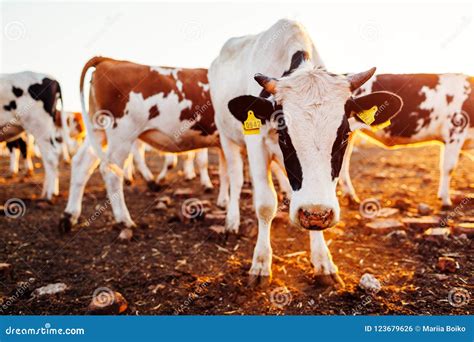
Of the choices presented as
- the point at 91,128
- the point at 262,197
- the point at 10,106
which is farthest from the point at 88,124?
the point at 262,197

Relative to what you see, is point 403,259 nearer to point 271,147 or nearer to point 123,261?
point 271,147

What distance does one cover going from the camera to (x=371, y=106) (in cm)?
327

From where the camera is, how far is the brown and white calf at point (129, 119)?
5.80 m

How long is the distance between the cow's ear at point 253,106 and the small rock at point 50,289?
7.59 feet

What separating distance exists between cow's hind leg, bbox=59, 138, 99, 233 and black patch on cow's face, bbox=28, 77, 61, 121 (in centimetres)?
204

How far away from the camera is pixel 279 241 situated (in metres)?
5.09

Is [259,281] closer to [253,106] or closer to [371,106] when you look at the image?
[253,106]

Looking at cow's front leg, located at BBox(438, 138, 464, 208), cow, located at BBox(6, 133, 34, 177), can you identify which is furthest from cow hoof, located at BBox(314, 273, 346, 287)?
cow, located at BBox(6, 133, 34, 177)

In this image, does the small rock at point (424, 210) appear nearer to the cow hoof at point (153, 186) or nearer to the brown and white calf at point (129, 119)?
the brown and white calf at point (129, 119)

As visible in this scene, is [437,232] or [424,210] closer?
[437,232]

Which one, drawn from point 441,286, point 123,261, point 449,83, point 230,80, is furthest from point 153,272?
point 449,83

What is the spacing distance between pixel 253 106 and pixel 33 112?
5640 mm

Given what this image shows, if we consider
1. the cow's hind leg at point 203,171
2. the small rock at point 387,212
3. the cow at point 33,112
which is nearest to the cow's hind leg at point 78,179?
the cow at point 33,112

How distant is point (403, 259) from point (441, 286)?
2.47 feet
